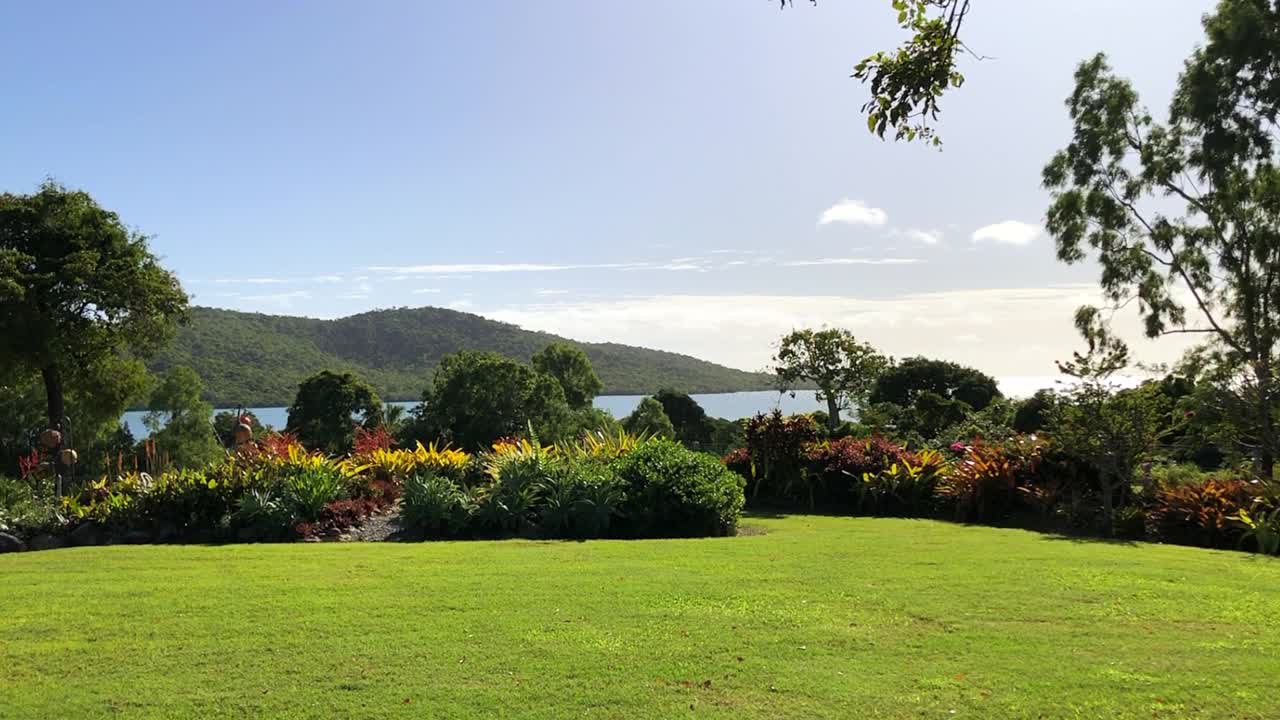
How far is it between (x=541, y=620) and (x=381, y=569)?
2.40 meters

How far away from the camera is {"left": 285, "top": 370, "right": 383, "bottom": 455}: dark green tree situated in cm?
5138

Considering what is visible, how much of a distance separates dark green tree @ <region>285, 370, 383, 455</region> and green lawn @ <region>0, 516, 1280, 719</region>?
4474 centimetres

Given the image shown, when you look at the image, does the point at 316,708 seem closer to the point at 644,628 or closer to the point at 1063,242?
the point at 644,628

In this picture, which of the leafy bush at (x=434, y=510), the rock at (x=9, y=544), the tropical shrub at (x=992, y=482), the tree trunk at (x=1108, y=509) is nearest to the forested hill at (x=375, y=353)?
the rock at (x=9, y=544)

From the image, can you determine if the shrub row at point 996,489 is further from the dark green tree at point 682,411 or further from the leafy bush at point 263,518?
the dark green tree at point 682,411

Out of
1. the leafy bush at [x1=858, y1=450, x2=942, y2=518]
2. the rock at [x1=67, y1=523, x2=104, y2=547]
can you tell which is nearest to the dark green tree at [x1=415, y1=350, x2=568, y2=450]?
the leafy bush at [x1=858, y1=450, x2=942, y2=518]

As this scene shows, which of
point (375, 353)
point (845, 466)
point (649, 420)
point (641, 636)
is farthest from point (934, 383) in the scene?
point (375, 353)

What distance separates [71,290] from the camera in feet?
69.3

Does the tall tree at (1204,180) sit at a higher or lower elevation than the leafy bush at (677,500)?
higher

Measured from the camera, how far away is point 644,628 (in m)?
5.57

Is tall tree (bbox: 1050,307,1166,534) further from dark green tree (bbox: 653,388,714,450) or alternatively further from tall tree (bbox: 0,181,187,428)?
dark green tree (bbox: 653,388,714,450)

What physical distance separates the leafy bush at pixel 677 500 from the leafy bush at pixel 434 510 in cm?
197

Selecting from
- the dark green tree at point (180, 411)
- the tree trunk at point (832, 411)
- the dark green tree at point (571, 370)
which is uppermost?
the dark green tree at point (571, 370)

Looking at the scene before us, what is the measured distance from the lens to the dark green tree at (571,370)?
67.2m
